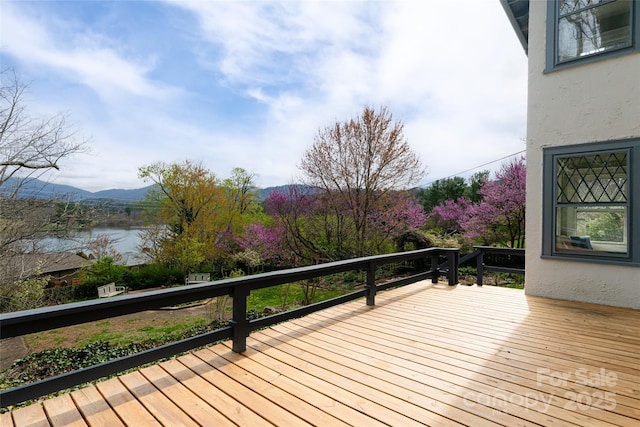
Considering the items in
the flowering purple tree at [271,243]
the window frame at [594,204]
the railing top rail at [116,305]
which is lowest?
the flowering purple tree at [271,243]

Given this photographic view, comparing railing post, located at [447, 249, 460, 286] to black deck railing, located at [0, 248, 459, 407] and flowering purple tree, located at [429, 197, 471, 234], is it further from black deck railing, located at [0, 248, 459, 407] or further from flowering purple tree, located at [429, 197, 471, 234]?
flowering purple tree, located at [429, 197, 471, 234]

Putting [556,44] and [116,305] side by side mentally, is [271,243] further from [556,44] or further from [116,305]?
[116,305]

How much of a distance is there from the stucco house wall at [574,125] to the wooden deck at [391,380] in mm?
604

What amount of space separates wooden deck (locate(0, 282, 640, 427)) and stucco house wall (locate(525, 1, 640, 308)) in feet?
1.98

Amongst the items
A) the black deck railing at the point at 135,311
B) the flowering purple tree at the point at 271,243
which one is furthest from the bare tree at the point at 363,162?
the black deck railing at the point at 135,311

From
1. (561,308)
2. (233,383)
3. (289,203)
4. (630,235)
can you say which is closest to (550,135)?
(630,235)

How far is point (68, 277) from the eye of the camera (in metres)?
17.4

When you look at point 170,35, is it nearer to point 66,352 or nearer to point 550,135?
point 550,135

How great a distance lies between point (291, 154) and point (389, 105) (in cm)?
420

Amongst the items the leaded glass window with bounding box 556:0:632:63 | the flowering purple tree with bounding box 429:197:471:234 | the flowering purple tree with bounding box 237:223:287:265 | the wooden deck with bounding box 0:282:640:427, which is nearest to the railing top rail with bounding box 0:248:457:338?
the wooden deck with bounding box 0:282:640:427

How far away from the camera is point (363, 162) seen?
447 inches

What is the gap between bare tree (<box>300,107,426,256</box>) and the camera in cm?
1127

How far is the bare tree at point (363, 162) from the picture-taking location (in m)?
11.3

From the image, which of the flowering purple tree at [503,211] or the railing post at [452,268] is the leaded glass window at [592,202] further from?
the flowering purple tree at [503,211]
